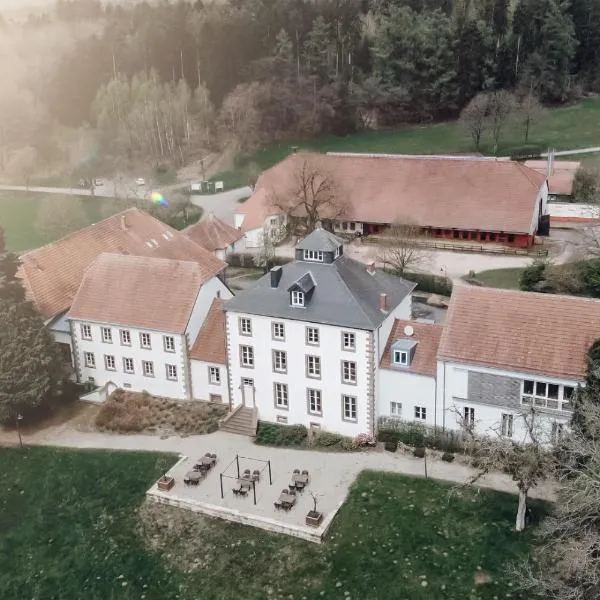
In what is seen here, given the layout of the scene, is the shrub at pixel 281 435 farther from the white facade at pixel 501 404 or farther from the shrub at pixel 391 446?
the white facade at pixel 501 404

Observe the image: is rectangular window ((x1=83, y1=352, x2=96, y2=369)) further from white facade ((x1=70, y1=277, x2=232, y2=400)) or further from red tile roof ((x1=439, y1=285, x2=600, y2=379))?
red tile roof ((x1=439, y1=285, x2=600, y2=379))

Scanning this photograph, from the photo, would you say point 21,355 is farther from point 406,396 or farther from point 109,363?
point 406,396

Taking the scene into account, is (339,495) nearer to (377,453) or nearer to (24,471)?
(377,453)

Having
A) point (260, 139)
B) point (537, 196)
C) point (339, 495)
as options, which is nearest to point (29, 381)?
point (339, 495)

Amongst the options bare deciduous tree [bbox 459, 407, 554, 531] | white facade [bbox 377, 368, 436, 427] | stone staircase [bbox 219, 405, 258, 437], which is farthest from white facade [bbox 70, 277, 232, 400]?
bare deciduous tree [bbox 459, 407, 554, 531]

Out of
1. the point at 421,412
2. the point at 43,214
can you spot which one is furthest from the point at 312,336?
the point at 43,214

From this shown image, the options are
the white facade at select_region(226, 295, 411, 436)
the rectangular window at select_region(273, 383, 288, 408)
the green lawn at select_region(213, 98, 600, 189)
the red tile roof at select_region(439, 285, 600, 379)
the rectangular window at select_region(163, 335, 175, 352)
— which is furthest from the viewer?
the green lawn at select_region(213, 98, 600, 189)
